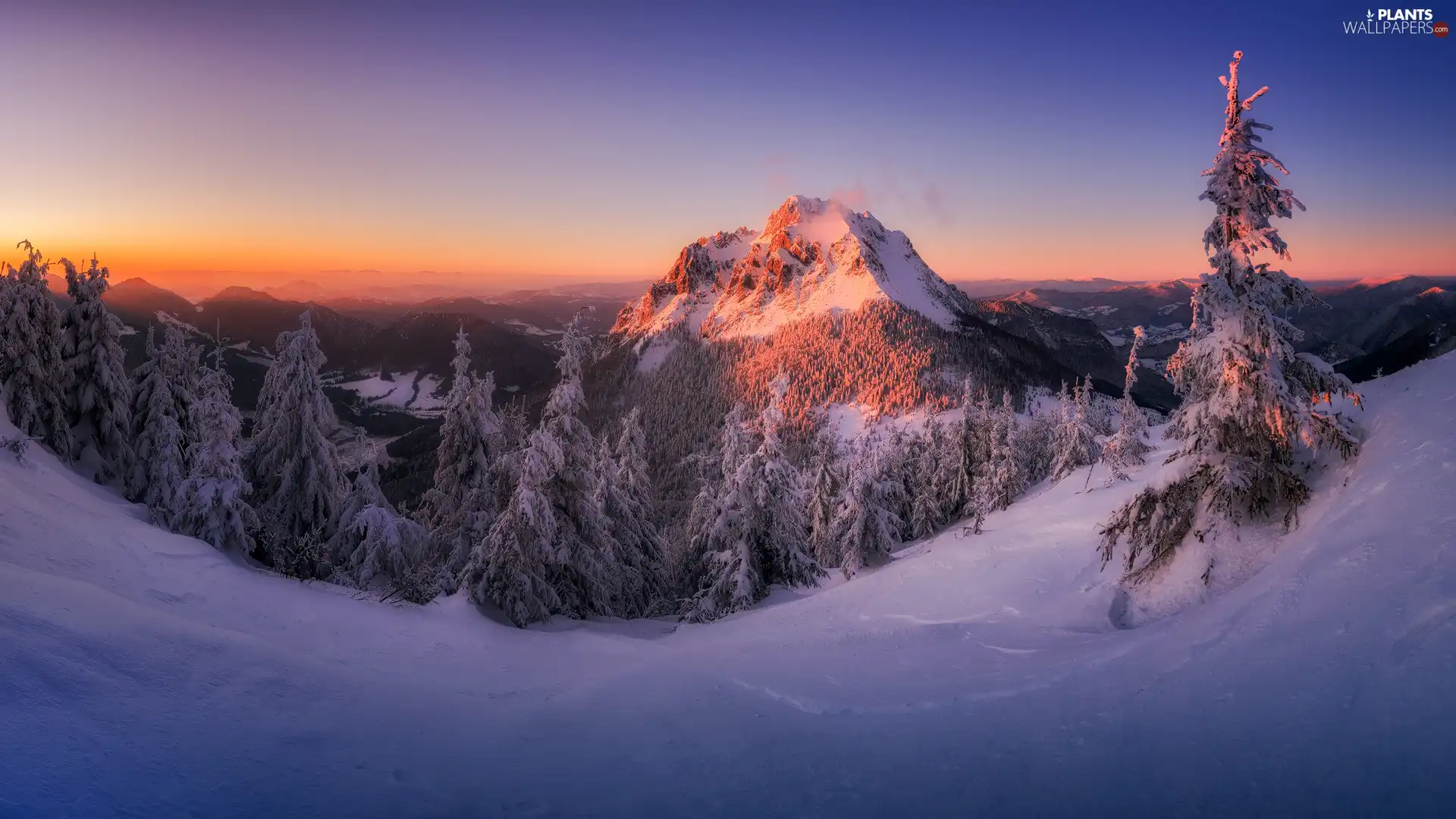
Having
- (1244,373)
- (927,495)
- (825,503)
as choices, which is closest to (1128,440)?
(927,495)

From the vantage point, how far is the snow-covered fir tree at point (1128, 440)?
997 inches

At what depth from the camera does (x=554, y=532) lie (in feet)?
64.0

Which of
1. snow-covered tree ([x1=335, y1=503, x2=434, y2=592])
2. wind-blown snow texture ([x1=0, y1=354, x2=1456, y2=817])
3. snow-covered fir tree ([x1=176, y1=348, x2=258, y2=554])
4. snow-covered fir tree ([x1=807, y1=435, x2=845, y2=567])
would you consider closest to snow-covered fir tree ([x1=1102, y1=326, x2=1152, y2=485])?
snow-covered fir tree ([x1=807, y1=435, x2=845, y2=567])

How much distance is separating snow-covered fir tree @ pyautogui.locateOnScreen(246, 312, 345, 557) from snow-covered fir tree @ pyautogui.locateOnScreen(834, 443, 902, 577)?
21705 mm

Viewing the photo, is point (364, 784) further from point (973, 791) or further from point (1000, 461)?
point (1000, 461)

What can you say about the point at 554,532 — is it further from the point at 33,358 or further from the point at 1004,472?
the point at 1004,472

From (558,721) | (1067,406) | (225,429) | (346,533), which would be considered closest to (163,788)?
(558,721)

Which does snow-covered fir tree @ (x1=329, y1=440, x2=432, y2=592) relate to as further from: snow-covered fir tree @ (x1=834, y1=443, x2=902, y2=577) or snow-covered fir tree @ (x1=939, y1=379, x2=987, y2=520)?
snow-covered fir tree @ (x1=939, y1=379, x2=987, y2=520)

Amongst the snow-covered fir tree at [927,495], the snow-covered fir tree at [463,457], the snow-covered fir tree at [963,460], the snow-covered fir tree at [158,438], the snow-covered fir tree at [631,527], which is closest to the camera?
the snow-covered fir tree at [158,438]

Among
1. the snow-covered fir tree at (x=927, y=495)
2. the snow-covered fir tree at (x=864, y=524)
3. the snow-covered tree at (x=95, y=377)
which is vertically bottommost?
the snow-covered fir tree at (x=927, y=495)

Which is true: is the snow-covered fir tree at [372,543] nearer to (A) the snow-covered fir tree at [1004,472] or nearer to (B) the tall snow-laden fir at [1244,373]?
(B) the tall snow-laden fir at [1244,373]

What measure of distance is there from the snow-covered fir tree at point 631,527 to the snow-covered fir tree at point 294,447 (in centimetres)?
1051

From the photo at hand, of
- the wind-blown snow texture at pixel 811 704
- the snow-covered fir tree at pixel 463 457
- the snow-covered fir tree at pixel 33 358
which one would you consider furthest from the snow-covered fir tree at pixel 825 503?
Result: the snow-covered fir tree at pixel 33 358

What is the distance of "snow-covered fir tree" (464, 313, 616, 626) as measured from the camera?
18234 millimetres
